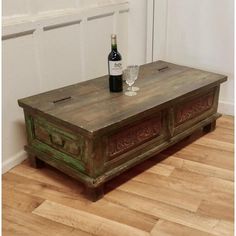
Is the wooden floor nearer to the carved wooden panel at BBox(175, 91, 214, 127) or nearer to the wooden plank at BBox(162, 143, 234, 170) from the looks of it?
the wooden plank at BBox(162, 143, 234, 170)

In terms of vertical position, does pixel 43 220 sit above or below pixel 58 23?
below

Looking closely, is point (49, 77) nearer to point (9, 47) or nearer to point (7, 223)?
point (9, 47)

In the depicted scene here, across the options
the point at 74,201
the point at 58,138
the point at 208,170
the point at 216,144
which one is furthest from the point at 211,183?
the point at 58,138

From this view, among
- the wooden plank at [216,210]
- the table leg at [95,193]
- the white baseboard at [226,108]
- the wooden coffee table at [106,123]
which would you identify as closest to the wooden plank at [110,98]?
the wooden coffee table at [106,123]

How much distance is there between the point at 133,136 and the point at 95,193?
35cm

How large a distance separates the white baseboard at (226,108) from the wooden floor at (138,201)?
59cm

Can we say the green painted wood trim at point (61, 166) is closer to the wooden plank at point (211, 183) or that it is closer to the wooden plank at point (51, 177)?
the wooden plank at point (51, 177)

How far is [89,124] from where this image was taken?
1.78 metres

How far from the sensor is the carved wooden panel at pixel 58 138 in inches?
73.3

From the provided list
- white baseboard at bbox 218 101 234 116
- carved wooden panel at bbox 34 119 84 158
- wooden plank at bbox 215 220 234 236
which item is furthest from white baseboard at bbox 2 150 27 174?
white baseboard at bbox 218 101 234 116

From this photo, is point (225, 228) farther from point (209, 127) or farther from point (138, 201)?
point (209, 127)

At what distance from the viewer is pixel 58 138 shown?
76.8 inches

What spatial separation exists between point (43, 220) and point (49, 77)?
0.95 meters

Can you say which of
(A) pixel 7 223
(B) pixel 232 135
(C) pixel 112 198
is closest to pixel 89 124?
(C) pixel 112 198
